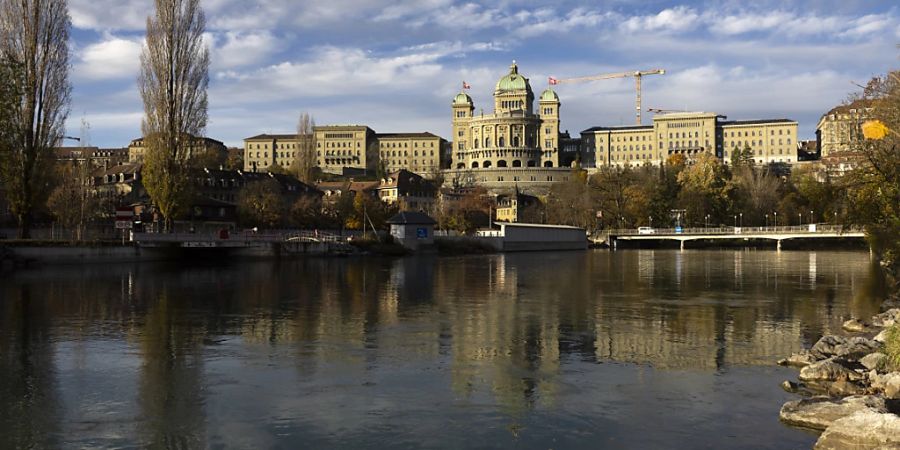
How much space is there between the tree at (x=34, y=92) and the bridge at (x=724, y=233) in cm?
9179

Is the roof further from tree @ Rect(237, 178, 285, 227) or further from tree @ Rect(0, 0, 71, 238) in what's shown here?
tree @ Rect(0, 0, 71, 238)

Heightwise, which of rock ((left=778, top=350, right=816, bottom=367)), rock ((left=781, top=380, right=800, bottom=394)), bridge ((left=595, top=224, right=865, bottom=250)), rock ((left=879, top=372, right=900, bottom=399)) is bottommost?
rock ((left=781, top=380, right=800, bottom=394))

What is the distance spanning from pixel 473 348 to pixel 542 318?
7278mm

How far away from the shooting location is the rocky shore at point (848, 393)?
12070mm

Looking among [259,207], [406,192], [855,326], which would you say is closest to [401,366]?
[855,326]

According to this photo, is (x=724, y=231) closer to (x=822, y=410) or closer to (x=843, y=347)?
Answer: (x=843, y=347)

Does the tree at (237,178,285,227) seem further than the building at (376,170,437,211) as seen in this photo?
No

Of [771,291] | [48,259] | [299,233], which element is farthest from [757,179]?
[48,259]

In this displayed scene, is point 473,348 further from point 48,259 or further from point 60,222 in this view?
point 60,222

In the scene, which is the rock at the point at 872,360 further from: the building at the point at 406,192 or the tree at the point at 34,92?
the building at the point at 406,192

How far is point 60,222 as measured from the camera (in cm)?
6975

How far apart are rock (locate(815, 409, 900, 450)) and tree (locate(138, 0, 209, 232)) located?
59408 millimetres

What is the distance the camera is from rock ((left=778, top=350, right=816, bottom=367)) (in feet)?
63.2

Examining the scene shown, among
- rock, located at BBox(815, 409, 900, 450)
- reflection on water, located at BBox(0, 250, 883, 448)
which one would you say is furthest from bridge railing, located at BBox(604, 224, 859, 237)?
rock, located at BBox(815, 409, 900, 450)
